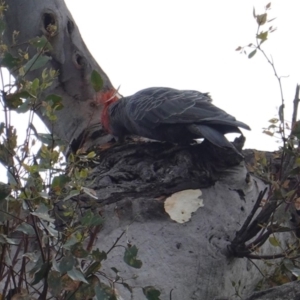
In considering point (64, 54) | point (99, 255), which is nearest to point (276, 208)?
point (99, 255)

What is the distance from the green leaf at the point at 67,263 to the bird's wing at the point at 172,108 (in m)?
1.44

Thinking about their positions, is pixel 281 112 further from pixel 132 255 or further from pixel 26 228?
pixel 26 228

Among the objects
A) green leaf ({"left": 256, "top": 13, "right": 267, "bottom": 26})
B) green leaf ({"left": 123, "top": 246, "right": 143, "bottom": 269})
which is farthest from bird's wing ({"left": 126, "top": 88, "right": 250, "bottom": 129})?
green leaf ({"left": 123, "top": 246, "right": 143, "bottom": 269})

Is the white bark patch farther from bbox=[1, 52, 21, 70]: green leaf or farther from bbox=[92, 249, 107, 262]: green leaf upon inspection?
bbox=[1, 52, 21, 70]: green leaf

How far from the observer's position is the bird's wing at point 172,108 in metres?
3.20

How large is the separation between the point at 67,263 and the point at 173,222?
824 mm

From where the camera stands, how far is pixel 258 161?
8.12 feet

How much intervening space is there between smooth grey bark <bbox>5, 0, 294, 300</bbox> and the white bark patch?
0.07ft

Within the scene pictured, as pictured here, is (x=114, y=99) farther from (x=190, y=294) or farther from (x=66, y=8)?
(x=190, y=294)

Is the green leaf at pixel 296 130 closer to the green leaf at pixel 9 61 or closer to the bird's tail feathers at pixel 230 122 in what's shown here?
the bird's tail feathers at pixel 230 122

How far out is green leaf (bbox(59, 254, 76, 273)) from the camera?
167cm

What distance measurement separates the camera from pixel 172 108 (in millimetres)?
3432

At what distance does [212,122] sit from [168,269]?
3.24 ft

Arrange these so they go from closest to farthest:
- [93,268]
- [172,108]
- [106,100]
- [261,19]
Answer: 1. [93,268]
2. [261,19]
3. [172,108]
4. [106,100]
